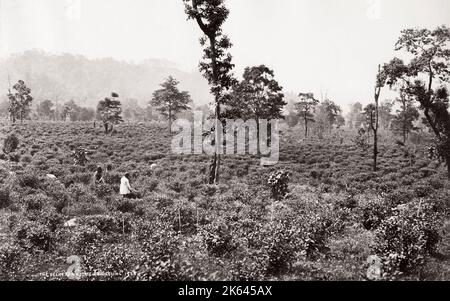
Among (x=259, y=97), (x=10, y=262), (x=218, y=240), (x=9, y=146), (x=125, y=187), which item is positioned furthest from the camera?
(x=259, y=97)

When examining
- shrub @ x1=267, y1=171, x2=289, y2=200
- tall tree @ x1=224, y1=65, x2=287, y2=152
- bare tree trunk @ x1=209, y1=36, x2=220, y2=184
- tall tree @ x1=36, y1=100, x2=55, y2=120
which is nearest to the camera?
shrub @ x1=267, y1=171, x2=289, y2=200

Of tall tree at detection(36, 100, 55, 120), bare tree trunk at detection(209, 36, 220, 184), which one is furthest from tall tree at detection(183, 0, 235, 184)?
tall tree at detection(36, 100, 55, 120)

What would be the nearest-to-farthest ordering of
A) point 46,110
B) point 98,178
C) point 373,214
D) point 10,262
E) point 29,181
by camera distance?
point 10,262 → point 373,214 → point 29,181 → point 98,178 → point 46,110

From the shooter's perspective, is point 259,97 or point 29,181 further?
point 259,97

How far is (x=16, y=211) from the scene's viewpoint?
15180 mm

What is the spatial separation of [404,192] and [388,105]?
77.5 m

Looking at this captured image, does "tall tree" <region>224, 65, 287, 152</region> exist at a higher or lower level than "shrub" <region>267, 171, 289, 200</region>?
higher

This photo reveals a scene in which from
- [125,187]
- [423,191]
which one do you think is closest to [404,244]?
[125,187]

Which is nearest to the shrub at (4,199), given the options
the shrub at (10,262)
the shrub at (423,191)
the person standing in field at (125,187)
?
the person standing in field at (125,187)

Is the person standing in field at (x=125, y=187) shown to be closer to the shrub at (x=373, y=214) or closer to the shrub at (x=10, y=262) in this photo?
the shrub at (x=10, y=262)

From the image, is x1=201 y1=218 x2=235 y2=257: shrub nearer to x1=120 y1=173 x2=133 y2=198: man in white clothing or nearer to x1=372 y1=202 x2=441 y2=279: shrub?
x1=372 y1=202 x2=441 y2=279: shrub

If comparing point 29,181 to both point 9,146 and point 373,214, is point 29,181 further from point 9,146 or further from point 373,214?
point 373,214

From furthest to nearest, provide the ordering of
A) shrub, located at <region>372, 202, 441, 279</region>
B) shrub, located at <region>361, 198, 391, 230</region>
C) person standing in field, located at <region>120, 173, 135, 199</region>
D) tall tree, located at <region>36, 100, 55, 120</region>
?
tall tree, located at <region>36, 100, 55, 120</region> < person standing in field, located at <region>120, 173, 135, 199</region> < shrub, located at <region>361, 198, 391, 230</region> < shrub, located at <region>372, 202, 441, 279</region>
